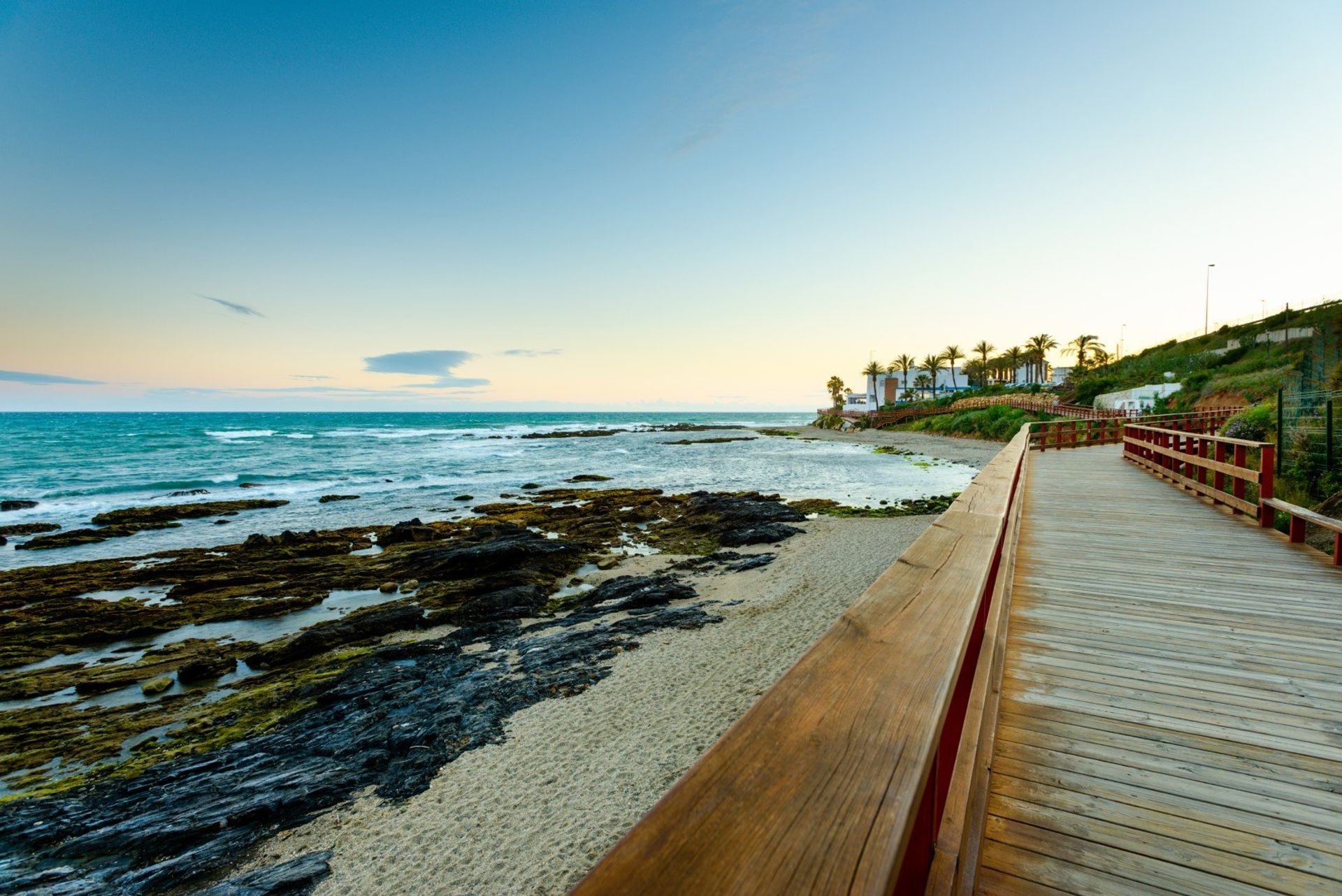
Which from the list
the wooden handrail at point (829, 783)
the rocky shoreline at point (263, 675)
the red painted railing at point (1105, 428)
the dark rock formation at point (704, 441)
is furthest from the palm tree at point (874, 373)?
the wooden handrail at point (829, 783)

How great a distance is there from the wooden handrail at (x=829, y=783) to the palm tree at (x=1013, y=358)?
76796mm

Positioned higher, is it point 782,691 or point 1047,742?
point 782,691

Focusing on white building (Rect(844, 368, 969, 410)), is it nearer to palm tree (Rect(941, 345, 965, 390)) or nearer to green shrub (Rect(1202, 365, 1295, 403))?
palm tree (Rect(941, 345, 965, 390))

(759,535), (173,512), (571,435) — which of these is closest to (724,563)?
(759,535)

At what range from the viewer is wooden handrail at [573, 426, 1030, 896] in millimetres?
575

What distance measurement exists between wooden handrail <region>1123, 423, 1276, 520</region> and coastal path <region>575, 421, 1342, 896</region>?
3.28 ft

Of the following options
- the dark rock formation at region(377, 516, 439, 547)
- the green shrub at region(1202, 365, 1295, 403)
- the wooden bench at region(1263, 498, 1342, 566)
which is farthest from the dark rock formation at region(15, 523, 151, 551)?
the green shrub at region(1202, 365, 1295, 403)

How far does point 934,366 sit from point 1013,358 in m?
11.0

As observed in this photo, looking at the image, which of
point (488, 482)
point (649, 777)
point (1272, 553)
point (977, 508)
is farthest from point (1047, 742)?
point (488, 482)

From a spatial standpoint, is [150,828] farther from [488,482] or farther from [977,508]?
[488,482]

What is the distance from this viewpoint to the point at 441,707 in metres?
6.28

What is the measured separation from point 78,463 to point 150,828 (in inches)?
1799

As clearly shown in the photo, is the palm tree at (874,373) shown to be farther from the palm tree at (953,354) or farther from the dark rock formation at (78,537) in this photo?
the dark rock formation at (78,537)

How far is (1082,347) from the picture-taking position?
6309cm
